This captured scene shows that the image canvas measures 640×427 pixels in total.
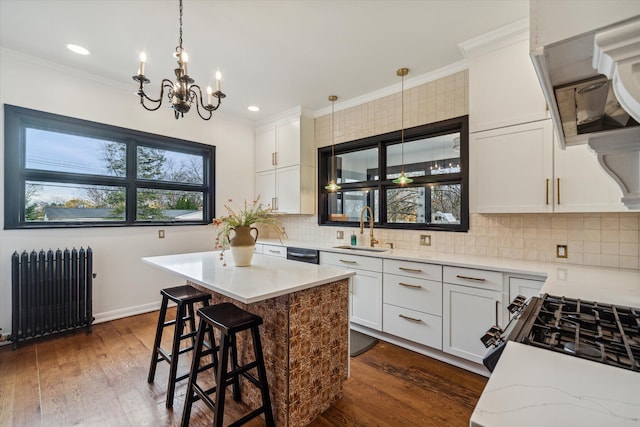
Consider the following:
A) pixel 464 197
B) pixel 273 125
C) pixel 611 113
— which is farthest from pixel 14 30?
pixel 464 197

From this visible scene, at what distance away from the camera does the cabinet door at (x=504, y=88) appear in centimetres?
220

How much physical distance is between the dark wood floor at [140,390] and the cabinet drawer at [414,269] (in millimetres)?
735

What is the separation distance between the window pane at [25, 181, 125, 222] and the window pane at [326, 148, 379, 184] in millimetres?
2729

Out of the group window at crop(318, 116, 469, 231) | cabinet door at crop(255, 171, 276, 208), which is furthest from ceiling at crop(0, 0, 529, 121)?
cabinet door at crop(255, 171, 276, 208)

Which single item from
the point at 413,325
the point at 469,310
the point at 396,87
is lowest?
the point at 413,325

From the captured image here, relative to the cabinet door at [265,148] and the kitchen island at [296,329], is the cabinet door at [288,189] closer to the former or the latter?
the cabinet door at [265,148]

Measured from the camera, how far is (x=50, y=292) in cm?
281

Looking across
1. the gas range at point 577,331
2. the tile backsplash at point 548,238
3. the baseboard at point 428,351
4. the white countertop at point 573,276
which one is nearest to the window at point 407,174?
the tile backsplash at point 548,238

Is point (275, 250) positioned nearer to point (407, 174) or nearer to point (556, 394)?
point (407, 174)

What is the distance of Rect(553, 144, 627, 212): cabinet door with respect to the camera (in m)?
1.92

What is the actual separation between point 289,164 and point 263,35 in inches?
75.9

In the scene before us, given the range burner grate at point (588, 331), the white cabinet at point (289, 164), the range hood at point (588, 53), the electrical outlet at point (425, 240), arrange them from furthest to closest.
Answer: the white cabinet at point (289, 164) → the electrical outlet at point (425, 240) → the range burner grate at point (588, 331) → the range hood at point (588, 53)

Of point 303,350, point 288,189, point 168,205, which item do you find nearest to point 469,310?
point 303,350

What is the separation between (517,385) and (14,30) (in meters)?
3.96
